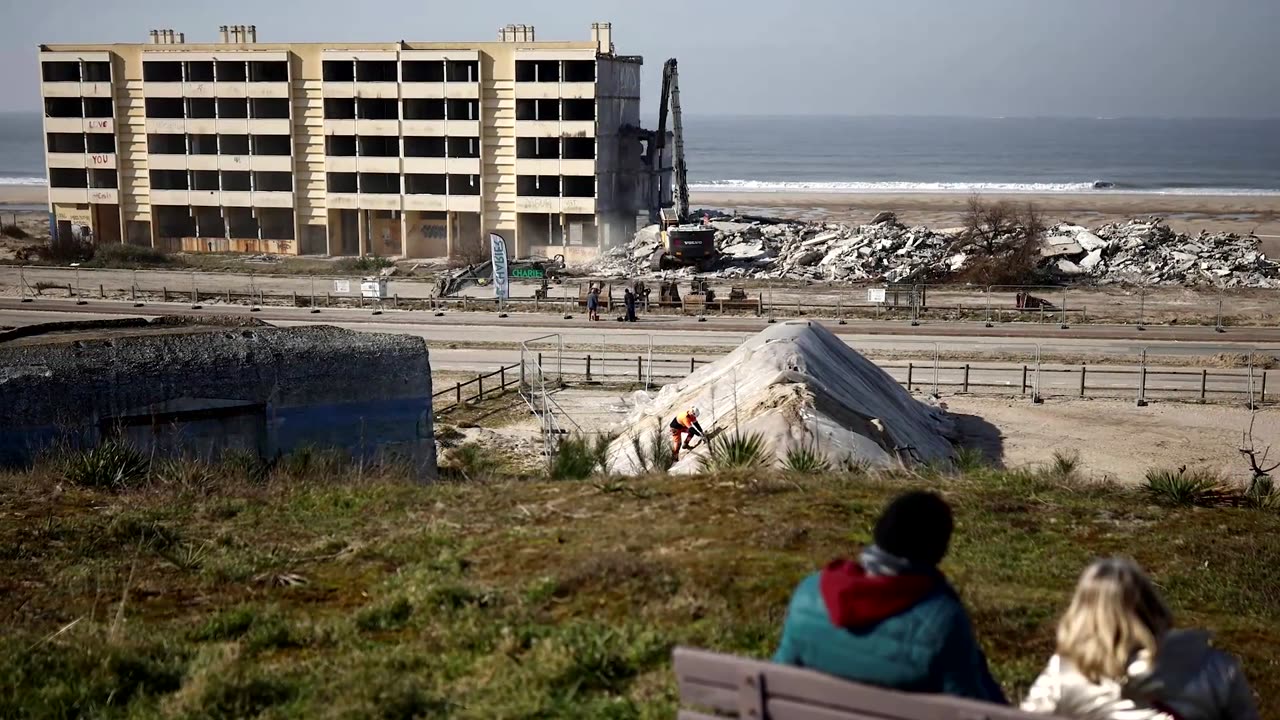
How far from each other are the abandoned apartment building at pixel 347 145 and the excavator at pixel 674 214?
1.61 meters

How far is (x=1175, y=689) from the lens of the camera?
Answer: 15.2ft

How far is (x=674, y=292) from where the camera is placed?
50406mm

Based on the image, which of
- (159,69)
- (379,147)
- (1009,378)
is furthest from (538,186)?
(1009,378)

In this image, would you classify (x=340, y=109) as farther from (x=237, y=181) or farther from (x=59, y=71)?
(x=59, y=71)

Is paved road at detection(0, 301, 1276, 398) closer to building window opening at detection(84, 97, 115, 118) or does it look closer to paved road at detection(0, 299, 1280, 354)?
paved road at detection(0, 299, 1280, 354)

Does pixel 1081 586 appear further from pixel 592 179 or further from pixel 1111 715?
pixel 592 179

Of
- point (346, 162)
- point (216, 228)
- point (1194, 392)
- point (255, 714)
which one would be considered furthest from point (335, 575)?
point (216, 228)

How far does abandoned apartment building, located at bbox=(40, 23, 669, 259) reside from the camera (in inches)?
2785

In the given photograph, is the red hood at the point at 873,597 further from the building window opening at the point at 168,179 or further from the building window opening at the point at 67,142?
the building window opening at the point at 67,142

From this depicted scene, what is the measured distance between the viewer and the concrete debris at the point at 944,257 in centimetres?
A: 5862

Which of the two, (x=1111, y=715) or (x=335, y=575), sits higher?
(x=1111, y=715)

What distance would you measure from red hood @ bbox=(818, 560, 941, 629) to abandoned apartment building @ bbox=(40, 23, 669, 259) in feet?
216

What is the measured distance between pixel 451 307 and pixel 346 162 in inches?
→ 1041

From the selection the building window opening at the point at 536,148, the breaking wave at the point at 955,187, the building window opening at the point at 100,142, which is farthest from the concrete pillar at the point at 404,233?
the breaking wave at the point at 955,187
